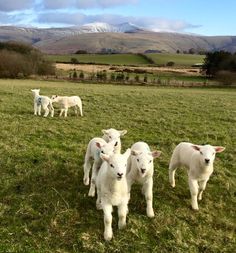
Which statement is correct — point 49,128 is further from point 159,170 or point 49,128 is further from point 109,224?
point 109,224

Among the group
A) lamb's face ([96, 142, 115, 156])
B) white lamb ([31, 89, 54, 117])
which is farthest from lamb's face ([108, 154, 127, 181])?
white lamb ([31, 89, 54, 117])

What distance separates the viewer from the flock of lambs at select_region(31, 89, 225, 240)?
274 inches

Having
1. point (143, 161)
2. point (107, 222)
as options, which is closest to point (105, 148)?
point (143, 161)

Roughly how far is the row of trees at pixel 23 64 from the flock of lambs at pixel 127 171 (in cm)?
5743

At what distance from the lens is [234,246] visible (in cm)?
697

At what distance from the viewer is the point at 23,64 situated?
66.2 meters

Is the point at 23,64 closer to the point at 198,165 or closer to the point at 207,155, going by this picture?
the point at 198,165

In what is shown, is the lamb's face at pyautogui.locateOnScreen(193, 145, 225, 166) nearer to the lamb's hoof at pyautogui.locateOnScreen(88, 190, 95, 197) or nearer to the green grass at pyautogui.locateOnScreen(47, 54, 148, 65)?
the lamb's hoof at pyautogui.locateOnScreen(88, 190, 95, 197)

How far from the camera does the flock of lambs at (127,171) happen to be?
6965 millimetres

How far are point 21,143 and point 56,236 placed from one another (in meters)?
6.15

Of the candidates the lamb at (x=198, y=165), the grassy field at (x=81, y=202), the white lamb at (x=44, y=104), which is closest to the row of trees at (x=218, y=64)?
the white lamb at (x=44, y=104)

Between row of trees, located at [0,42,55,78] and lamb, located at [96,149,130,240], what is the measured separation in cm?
5966

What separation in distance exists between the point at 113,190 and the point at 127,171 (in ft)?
4.69

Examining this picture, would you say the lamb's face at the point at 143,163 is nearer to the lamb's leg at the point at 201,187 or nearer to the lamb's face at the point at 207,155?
the lamb's face at the point at 207,155
